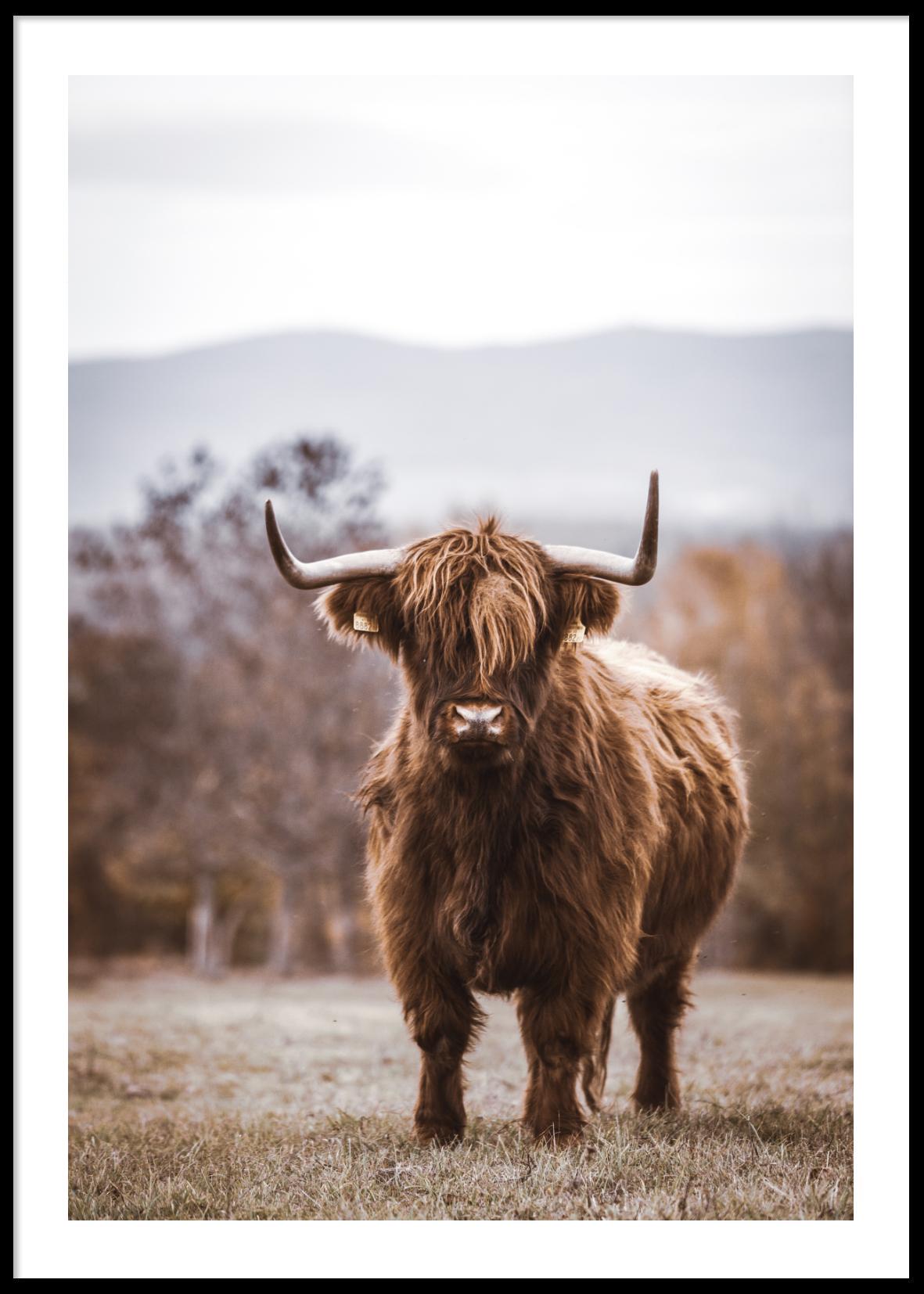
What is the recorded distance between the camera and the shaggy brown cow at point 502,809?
4.52 metres

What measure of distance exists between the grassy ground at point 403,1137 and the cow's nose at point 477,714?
5.08 ft

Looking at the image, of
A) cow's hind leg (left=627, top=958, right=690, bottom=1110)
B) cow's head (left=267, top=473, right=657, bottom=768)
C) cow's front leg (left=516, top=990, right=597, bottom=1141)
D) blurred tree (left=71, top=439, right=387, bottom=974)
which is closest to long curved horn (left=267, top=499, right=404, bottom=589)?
cow's head (left=267, top=473, right=657, bottom=768)

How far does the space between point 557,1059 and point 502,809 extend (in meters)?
0.95

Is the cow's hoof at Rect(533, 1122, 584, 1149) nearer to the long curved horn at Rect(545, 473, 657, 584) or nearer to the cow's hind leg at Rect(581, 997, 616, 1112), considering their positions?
the cow's hind leg at Rect(581, 997, 616, 1112)

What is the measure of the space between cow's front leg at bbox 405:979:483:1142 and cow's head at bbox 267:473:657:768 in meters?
0.96

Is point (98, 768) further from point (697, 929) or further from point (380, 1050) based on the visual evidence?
point (697, 929)

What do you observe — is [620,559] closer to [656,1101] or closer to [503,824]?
[503,824]

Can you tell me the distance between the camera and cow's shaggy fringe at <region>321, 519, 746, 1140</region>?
4535 millimetres

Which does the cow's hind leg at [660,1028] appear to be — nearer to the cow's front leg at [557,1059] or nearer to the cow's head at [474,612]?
the cow's front leg at [557,1059]

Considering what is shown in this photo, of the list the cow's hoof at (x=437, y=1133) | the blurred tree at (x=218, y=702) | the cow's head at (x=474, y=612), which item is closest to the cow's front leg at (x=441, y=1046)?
the cow's hoof at (x=437, y=1133)

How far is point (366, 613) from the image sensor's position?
4809 millimetres

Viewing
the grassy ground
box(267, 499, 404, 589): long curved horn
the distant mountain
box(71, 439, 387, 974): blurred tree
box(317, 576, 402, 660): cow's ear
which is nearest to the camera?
the grassy ground

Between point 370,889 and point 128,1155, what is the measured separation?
1.37 meters

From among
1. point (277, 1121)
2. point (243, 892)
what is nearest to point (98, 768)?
point (243, 892)
